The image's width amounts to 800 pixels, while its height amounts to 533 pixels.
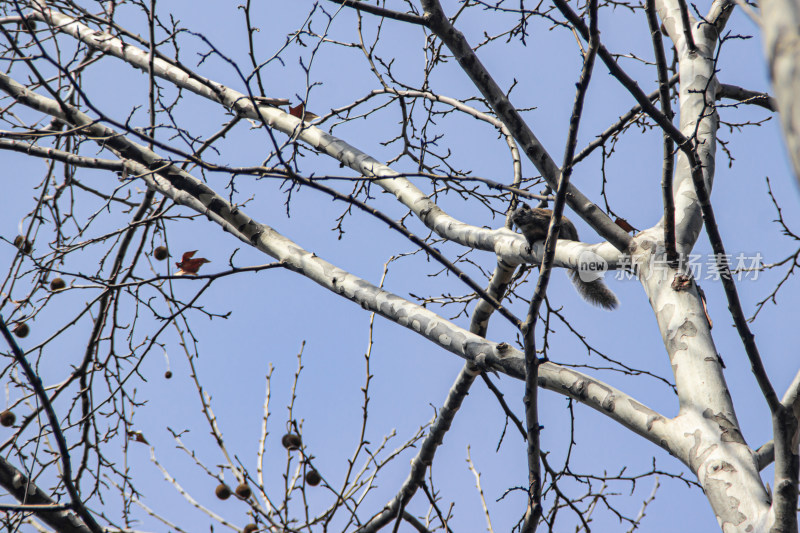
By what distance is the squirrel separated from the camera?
4.30 m

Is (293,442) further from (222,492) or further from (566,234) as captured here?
(566,234)

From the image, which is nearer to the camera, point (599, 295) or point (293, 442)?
point (293, 442)

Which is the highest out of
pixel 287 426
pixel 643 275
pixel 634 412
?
pixel 643 275

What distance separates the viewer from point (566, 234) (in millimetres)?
4926

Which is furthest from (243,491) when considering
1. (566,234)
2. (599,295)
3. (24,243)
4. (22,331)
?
(566,234)

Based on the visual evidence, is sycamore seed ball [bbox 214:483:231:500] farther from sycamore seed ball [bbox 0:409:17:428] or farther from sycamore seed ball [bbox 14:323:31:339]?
sycamore seed ball [bbox 14:323:31:339]

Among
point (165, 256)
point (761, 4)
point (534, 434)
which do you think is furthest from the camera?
point (165, 256)

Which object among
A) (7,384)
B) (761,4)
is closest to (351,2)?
(761,4)

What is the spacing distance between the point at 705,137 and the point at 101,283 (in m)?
2.90

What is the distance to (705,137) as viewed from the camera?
112 inches

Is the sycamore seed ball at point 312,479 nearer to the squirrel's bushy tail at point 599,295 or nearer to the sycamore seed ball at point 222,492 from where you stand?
the sycamore seed ball at point 222,492

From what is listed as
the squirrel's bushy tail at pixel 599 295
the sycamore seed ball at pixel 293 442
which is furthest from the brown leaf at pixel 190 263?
the squirrel's bushy tail at pixel 599 295

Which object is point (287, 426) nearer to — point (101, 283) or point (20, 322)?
point (101, 283)

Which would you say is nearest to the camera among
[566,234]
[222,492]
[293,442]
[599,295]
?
[293,442]
